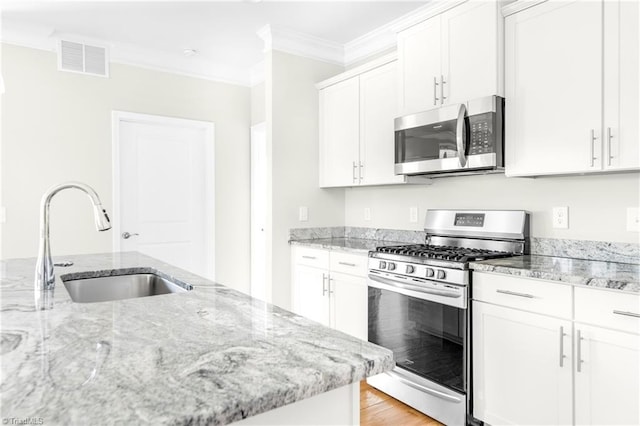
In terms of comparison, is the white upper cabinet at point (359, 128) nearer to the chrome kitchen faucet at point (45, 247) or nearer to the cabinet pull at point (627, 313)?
the cabinet pull at point (627, 313)

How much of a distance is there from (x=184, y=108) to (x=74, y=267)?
2537mm

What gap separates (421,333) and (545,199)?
1049 millimetres

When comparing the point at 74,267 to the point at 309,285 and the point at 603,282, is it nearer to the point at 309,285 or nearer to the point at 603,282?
the point at 309,285

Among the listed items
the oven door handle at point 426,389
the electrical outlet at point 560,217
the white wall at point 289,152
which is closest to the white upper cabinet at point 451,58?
the electrical outlet at point 560,217

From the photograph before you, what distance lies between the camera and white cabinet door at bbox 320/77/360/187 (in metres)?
3.40

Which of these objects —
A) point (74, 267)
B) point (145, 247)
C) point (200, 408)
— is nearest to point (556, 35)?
point (200, 408)

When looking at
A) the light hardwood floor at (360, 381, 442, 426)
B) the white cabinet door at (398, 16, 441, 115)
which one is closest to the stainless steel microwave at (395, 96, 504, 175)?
the white cabinet door at (398, 16, 441, 115)

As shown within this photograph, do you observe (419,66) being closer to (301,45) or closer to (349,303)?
(301,45)

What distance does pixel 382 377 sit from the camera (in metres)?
2.68

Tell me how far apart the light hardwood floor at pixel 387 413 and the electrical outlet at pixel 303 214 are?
58.8 inches

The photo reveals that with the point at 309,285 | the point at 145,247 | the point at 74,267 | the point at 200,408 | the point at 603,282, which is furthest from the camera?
the point at 145,247

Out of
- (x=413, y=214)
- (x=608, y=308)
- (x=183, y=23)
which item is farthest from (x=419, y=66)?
(x=183, y=23)

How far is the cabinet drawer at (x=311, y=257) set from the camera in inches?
126

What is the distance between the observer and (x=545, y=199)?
2428mm
